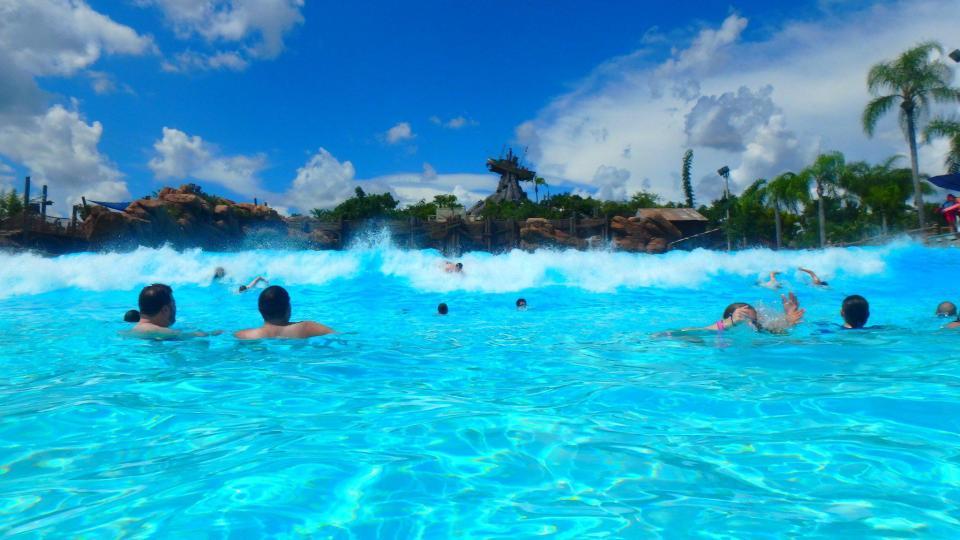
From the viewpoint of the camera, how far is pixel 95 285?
1781 centimetres

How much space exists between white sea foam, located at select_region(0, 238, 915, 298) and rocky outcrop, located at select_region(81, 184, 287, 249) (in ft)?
42.8

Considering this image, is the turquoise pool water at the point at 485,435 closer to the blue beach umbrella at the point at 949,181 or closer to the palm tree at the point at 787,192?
the blue beach umbrella at the point at 949,181

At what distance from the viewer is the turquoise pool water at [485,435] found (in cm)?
227

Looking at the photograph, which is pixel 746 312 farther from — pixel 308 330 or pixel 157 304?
pixel 157 304

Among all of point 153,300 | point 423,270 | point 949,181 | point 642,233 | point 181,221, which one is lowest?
point 153,300

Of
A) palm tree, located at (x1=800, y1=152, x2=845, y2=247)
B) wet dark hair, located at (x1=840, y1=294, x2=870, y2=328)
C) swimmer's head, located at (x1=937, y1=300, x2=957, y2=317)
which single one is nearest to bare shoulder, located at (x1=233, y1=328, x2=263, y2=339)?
wet dark hair, located at (x1=840, y1=294, x2=870, y2=328)

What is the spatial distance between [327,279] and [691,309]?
38.0 feet

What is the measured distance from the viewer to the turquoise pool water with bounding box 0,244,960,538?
2270 millimetres

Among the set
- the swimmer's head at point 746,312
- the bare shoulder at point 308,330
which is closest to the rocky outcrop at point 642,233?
the swimmer's head at point 746,312

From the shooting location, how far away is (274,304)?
20.5ft

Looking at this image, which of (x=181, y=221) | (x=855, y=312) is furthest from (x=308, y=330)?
(x=181, y=221)

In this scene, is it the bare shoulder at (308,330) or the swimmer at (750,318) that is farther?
the swimmer at (750,318)

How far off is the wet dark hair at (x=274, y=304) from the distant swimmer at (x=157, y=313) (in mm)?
651

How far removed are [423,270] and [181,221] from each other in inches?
890
